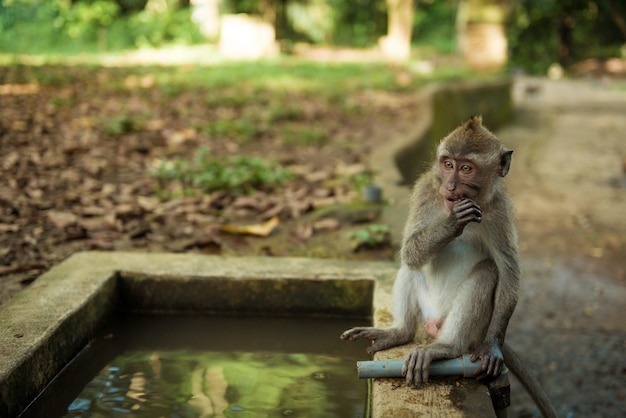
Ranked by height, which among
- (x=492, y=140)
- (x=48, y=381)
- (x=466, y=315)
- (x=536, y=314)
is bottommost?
(x=536, y=314)

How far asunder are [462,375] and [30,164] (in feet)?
15.6

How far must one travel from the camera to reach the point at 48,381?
3217 mm

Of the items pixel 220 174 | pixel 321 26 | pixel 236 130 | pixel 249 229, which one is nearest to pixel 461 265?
pixel 249 229

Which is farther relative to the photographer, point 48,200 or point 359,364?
point 48,200

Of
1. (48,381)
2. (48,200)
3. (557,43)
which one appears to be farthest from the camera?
(557,43)

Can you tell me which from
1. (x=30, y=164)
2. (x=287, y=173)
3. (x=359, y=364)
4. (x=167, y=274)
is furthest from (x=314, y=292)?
(x=30, y=164)

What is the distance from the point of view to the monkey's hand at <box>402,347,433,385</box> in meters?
2.87

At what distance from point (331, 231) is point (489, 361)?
Answer: 97.5 inches

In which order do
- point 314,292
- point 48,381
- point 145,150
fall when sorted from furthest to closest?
point 145,150 < point 314,292 < point 48,381

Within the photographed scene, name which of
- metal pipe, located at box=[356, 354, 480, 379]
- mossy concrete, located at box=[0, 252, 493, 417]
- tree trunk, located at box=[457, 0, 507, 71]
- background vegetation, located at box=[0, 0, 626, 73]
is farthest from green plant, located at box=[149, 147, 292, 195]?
tree trunk, located at box=[457, 0, 507, 71]

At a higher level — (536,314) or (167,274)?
(167,274)

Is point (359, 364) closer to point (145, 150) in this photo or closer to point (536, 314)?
point (536, 314)

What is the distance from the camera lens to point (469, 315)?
3008mm

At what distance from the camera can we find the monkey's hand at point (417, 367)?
2.87m
